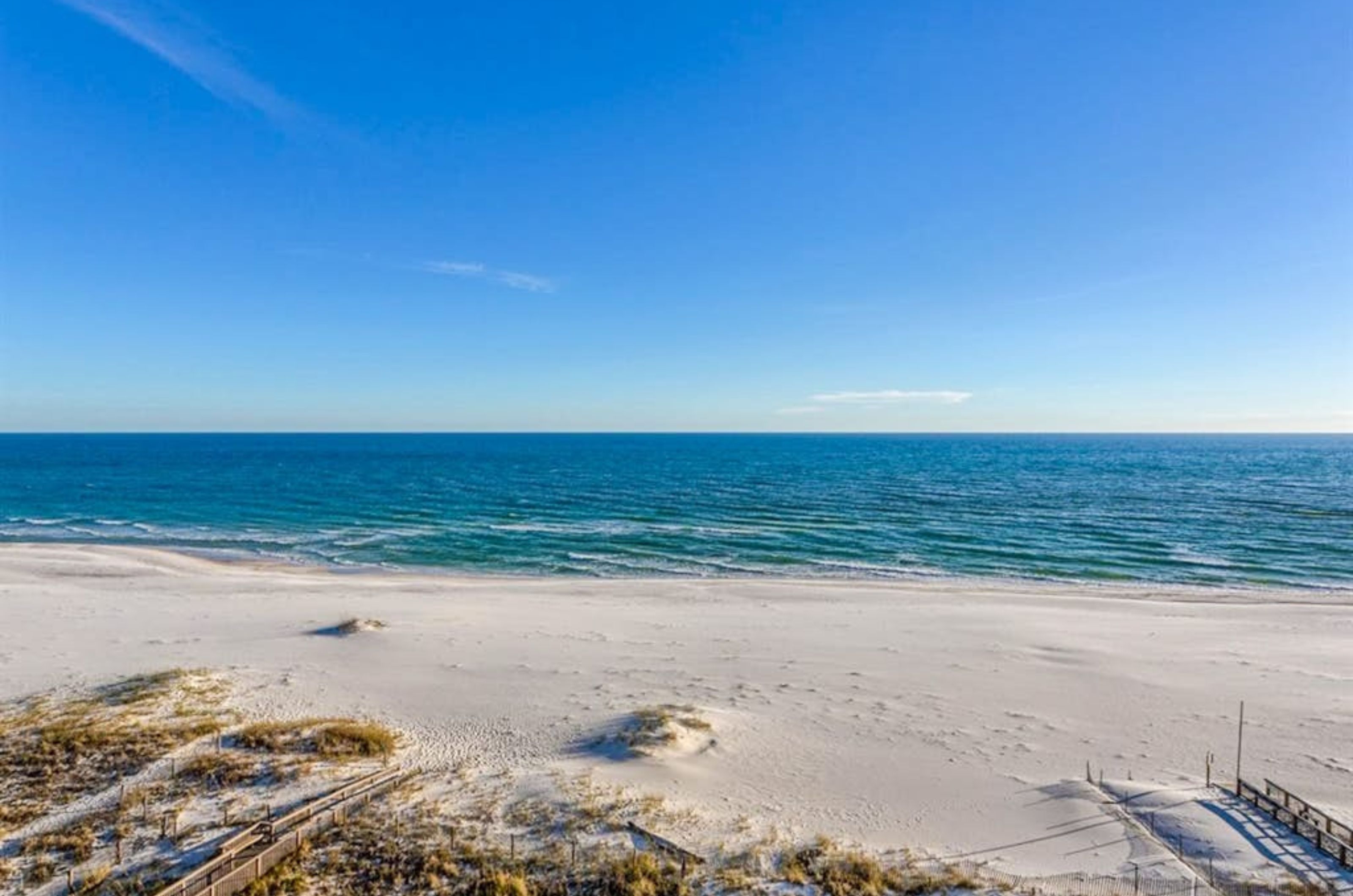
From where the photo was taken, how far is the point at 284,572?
42500 mm

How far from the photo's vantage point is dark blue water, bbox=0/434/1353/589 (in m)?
44.3

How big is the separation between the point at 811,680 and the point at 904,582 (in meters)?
18.8

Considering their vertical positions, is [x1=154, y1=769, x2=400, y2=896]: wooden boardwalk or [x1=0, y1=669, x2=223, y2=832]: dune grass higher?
[x1=154, y1=769, x2=400, y2=896]: wooden boardwalk

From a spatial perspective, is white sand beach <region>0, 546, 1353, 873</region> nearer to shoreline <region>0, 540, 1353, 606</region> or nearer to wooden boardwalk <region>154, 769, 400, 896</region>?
shoreline <region>0, 540, 1353, 606</region>

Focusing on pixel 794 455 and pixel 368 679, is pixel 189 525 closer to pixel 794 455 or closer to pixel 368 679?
pixel 368 679

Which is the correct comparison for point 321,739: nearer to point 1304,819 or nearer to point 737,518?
point 1304,819

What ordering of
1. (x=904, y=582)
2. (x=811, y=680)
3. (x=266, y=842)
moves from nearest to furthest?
(x=266, y=842)
(x=811, y=680)
(x=904, y=582)

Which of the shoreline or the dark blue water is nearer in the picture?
the shoreline

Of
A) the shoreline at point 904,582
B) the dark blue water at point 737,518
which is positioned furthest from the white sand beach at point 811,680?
the dark blue water at point 737,518

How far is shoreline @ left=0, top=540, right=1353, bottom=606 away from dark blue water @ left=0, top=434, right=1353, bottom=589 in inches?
34.3

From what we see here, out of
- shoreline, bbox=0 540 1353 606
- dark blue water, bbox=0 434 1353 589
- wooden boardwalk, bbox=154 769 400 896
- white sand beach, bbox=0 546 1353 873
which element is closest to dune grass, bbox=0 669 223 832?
white sand beach, bbox=0 546 1353 873

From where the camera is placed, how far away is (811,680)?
23719mm

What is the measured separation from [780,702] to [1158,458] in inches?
6623

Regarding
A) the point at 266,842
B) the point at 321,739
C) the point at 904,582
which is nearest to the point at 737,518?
the point at 904,582
